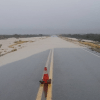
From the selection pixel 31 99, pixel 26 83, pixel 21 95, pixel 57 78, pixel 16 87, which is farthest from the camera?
pixel 57 78

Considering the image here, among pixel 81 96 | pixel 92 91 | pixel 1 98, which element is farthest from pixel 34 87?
pixel 92 91

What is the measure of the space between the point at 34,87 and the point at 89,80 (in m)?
2.54

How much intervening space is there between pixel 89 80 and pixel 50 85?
1858 mm

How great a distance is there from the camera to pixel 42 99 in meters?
3.97

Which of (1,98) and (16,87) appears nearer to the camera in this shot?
(1,98)

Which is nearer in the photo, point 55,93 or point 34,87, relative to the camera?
point 55,93

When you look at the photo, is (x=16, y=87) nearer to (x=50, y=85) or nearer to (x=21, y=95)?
(x=21, y=95)

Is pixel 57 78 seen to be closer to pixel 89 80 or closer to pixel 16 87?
pixel 89 80

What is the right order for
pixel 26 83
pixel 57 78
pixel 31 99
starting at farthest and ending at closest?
pixel 57 78 → pixel 26 83 → pixel 31 99

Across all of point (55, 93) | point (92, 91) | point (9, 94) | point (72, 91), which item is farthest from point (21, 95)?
point (92, 91)

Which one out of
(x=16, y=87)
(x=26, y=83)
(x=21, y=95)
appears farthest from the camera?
(x=26, y=83)

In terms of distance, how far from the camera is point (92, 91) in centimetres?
444

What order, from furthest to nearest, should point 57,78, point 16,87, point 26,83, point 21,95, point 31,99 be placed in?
point 57,78
point 26,83
point 16,87
point 21,95
point 31,99

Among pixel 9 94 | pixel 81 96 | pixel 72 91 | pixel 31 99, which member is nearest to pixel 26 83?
pixel 9 94
